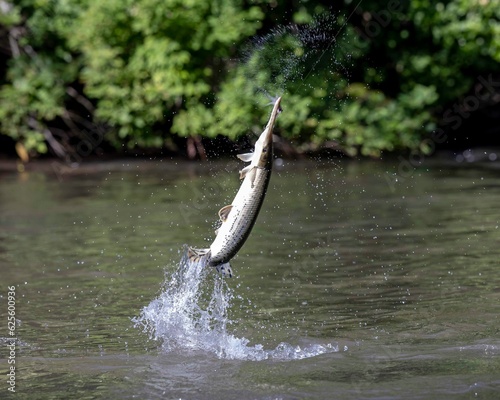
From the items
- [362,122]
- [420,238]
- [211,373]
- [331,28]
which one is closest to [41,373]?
[211,373]

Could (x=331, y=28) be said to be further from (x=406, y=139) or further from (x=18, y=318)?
(x=18, y=318)

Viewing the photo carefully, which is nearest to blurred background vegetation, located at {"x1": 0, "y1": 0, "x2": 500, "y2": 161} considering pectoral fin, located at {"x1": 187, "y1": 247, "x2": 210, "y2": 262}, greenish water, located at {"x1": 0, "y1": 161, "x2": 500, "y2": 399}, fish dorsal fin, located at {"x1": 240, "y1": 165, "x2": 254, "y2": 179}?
greenish water, located at {"x1": 0, "y1": 161, "x2": 500, "y2": 399}

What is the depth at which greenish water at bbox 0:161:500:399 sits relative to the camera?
6664 mm

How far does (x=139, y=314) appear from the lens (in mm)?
8445

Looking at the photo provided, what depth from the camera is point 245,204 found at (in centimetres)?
652

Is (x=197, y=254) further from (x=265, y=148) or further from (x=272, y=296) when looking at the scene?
(x=272, y=296)

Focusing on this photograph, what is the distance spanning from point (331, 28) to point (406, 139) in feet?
8.90

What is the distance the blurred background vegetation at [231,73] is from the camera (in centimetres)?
1981

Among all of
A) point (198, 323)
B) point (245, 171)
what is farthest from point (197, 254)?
point (198, 323)

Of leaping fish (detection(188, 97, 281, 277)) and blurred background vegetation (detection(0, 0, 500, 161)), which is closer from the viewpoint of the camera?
leaping fish (detection(188, 97, 281, 277))

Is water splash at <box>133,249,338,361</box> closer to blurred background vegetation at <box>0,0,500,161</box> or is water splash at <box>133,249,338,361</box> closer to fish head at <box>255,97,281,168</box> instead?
fish head at <box>255,97,281,168</box>

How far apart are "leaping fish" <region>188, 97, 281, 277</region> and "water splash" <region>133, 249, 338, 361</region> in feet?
2.30

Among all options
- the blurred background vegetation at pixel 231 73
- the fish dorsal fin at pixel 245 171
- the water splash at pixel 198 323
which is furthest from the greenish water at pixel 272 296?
the blurred background vegetation at pixel 231 73

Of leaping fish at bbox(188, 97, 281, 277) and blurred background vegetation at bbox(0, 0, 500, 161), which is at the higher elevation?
blurred background vegetation at bbox(0, 0, 500, 161)
